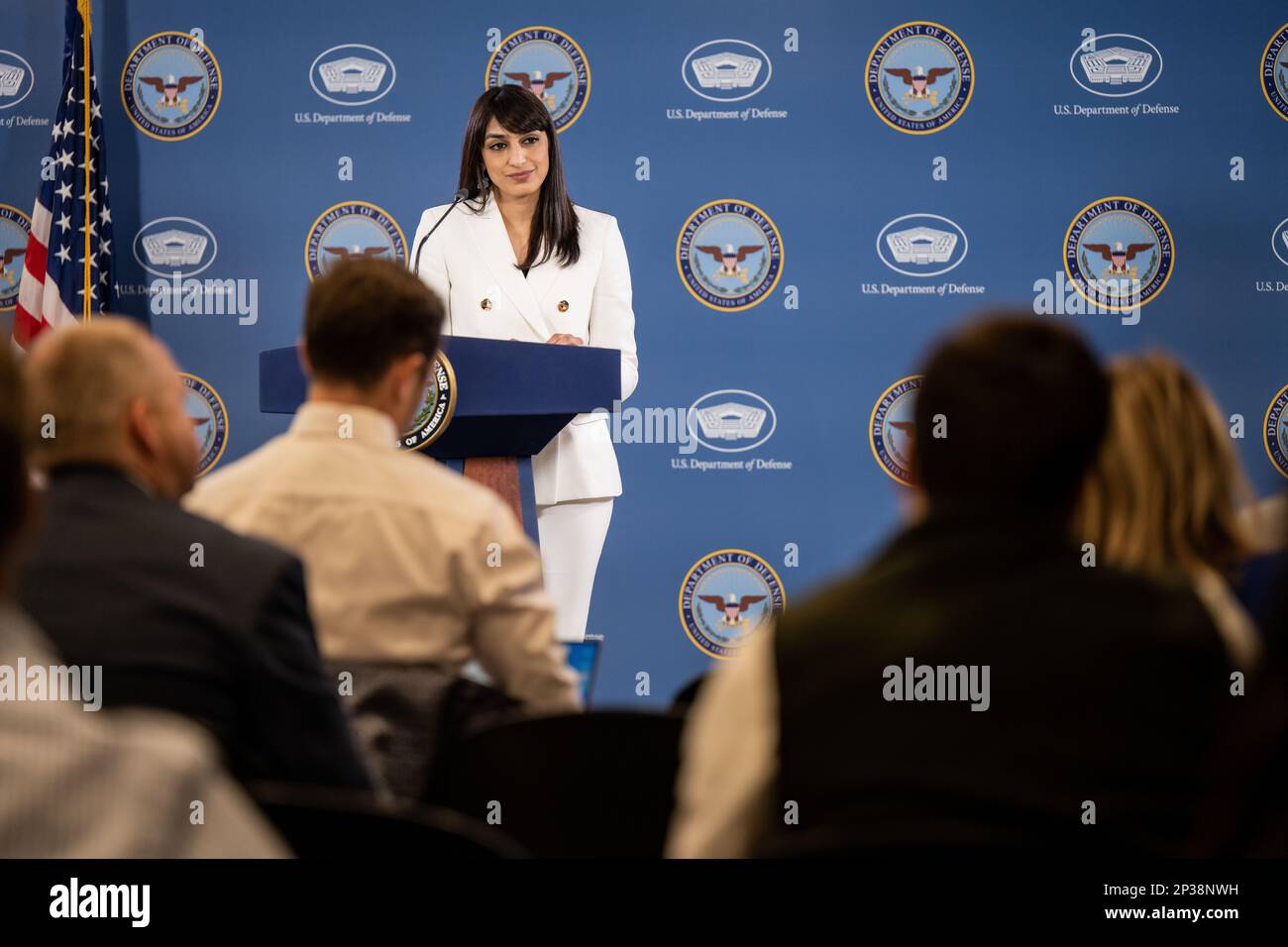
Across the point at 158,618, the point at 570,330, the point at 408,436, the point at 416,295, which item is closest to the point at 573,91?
the point at 570,330

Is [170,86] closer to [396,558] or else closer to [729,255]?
[729,255]

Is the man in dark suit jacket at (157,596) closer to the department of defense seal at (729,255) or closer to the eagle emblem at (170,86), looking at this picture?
the department of defense seal at (729,255)

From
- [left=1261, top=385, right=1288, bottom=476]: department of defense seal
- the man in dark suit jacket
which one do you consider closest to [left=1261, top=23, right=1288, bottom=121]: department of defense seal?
[left=1261, top=385, right=1288, bottom=476]: department of defense seal

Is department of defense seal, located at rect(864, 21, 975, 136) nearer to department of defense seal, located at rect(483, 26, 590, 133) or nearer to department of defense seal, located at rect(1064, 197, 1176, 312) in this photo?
department of defense seal, located at rect(1064, 197, 1176, 312)

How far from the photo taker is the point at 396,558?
5.72ft

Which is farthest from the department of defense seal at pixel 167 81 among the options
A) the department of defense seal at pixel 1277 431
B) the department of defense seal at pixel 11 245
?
the department of defense seal at pixel 1277 431

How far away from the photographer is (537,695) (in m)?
1.82

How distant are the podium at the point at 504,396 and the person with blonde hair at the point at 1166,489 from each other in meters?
1.50

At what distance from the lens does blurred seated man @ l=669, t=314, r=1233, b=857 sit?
1083 millimetres

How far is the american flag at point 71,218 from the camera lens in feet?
15.3

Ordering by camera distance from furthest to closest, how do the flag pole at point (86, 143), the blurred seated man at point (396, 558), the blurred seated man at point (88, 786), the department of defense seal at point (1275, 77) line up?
the department of defense seal at point (1275, 77), the flag pole at point (86, 143), the blurred seated man at point (396, 558), the blurred seated man at point (88, 786)

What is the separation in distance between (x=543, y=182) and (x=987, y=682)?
319cm

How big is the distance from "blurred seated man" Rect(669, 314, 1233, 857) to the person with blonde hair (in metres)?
0.72

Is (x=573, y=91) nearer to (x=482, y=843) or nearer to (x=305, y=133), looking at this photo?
(x=305, y=133)
